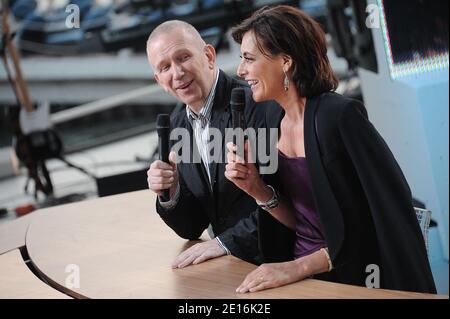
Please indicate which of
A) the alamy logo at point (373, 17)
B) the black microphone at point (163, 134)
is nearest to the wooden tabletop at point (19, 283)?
the black microphone at point (163, 134)

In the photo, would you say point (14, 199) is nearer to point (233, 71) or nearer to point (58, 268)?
point (233, 71)

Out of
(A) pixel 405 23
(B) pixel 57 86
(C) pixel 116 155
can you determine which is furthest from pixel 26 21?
(A) pixel 405 23

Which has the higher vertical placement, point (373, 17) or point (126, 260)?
point (373, 17)

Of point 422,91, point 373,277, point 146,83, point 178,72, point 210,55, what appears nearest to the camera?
point 373,277

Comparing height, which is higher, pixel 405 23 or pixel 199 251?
pixel 405 23

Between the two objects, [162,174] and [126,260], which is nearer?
[162,174]

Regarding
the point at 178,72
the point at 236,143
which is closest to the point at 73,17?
the point at 178,72

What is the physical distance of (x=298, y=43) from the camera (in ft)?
6.02

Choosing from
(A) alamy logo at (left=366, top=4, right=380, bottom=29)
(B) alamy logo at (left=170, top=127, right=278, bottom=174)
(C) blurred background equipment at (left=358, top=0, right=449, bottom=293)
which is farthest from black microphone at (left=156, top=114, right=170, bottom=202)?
(A) alamy logo at (left=366, top=4, right=380, bottom=29)

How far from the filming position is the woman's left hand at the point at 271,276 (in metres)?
1.74

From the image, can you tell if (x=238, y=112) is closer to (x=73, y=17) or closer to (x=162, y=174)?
(x=162, y=174)

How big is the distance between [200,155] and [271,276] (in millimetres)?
561
